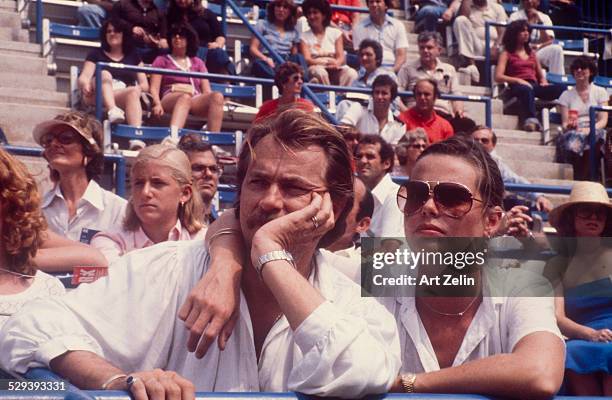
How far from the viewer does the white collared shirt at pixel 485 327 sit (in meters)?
2.36

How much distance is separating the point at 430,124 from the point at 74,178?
320 cm

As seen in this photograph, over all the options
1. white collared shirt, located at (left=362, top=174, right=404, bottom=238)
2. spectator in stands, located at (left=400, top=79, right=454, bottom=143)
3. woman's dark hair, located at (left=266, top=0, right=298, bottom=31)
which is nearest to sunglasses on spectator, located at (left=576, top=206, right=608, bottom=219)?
white collared shirt, located at (left=362, top=174, right=404, bottom=238)

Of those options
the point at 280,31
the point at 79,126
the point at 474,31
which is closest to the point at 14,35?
the point at 280,31

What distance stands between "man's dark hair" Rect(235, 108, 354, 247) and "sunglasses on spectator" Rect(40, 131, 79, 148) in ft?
7.85

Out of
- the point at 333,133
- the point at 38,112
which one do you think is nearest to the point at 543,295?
the point at 333,133

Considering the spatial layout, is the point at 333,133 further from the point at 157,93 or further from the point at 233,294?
the point at 157,93

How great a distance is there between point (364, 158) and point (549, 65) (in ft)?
17.1

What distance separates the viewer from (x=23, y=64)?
302 inches

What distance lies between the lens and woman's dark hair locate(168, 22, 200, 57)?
7500mm

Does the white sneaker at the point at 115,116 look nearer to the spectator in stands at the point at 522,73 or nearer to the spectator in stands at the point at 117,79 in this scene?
the spectator in stands at the point at 117,79

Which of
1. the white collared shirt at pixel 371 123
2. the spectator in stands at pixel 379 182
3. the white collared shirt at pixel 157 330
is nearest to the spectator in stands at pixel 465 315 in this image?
the white collared shirt at pixel 157 330

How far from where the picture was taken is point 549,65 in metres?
10.1

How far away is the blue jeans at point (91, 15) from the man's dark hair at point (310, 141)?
629cm

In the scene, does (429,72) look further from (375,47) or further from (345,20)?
(345,20)
